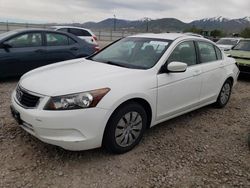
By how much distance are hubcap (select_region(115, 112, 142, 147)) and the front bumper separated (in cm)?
30

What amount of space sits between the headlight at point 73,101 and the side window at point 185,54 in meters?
1.53

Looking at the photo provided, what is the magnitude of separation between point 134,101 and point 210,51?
245 cm

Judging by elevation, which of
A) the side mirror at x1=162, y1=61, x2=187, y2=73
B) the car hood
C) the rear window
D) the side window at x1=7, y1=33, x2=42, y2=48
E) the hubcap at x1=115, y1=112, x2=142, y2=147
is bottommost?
the hubcap at x1=115, y1=112, x2=142, y2=147

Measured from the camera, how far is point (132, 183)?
3148mm

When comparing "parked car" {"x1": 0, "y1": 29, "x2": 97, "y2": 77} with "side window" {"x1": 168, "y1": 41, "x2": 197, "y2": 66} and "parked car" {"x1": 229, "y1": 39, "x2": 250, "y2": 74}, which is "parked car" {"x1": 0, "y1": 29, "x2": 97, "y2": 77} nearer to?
"side window" {"x1": 168, "y1": 41, "x2": 197, "y2": 66}

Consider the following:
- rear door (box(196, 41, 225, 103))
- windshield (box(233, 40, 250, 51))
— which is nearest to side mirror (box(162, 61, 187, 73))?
rear door (box(196, 41, 225, 103))

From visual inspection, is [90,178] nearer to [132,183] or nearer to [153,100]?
[132,183]

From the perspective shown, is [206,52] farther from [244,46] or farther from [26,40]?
[244,46]

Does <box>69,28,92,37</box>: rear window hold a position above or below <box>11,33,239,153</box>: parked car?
above

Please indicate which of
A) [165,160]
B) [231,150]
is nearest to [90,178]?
[165,160]

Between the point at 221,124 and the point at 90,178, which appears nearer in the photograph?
the point at 90,178

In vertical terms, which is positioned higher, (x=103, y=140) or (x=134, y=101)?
(x=134, y=101)

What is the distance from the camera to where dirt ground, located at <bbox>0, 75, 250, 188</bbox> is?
3.17 m

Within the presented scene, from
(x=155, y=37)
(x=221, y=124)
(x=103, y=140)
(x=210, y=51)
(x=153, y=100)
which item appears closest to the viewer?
(x=103, y=140)
